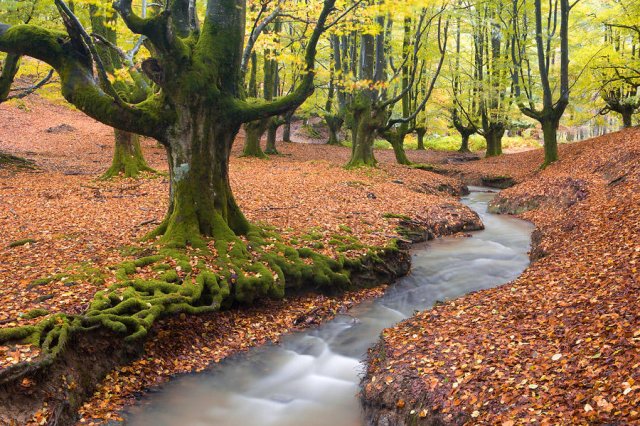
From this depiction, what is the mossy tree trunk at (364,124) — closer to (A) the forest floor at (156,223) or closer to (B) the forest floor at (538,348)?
(A) the forest floor at (156,223)

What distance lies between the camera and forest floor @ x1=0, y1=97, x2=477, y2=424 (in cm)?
582

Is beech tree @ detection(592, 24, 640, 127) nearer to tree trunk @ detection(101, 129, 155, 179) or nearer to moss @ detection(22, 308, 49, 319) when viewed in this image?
tree trunk @ detection(101, 129, 155, 179)

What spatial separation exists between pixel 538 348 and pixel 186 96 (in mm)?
6175

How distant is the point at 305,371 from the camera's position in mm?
6340

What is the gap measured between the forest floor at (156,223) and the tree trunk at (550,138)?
4063 mm

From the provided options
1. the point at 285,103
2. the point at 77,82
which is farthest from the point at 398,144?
the point at 77,82

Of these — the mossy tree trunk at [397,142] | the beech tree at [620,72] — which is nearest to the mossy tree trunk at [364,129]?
the mossy tree trunk at [397,142]

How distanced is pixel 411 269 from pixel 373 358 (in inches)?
158

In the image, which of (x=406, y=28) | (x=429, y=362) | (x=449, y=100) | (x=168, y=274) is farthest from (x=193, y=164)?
(x=449, y=100)

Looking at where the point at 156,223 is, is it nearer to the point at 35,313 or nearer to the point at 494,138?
the point at 35,313

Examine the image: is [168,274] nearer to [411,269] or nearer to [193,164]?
[193,164]

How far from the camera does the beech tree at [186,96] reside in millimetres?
6965

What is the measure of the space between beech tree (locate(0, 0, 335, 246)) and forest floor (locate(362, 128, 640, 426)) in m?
3.95

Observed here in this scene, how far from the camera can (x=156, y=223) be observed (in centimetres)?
941
